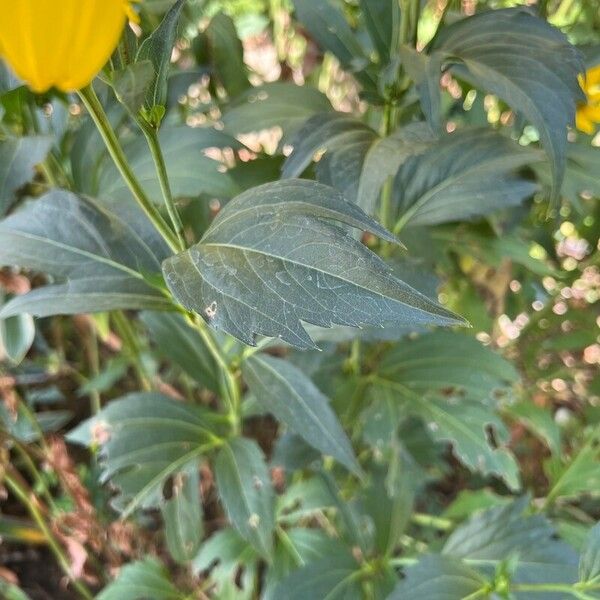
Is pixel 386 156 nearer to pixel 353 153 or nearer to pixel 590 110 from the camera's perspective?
pixel 353 153

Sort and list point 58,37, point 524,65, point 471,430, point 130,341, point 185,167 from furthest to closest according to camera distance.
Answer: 1. point 130,341
2. point 471,430
3. point 185,167
4. point 524,65
5. point 58,37

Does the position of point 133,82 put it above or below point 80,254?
above

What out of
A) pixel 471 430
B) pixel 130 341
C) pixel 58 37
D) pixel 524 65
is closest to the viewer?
pixel 58 37

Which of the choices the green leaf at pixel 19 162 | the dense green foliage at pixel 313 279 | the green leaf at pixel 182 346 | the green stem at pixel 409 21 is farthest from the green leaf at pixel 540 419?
the green leaf at pixel 19 162

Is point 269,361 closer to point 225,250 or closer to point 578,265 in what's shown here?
point 225,250

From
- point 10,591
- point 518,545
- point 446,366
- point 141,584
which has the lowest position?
point 10,591

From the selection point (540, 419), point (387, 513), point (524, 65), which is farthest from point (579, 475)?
point (524, 65)

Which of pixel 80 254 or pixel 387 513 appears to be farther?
pixel 387 513

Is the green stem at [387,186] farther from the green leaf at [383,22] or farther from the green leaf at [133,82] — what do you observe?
the green leaf at [133,82]
